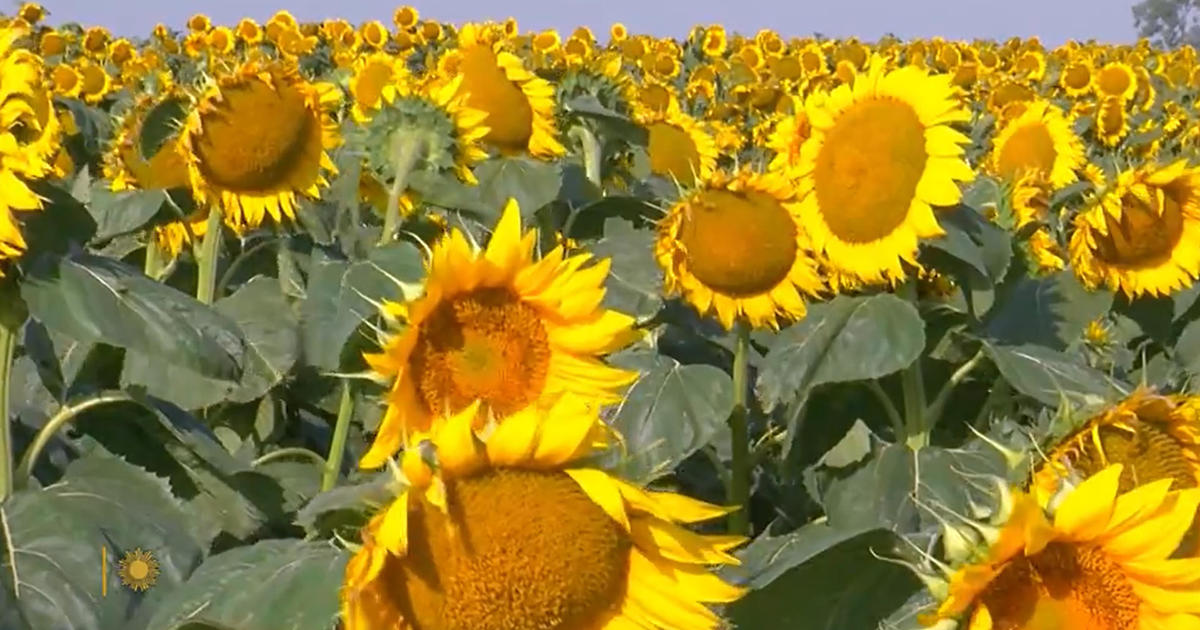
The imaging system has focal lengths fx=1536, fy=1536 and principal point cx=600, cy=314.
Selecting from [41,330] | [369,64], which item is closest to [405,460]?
[41,330]

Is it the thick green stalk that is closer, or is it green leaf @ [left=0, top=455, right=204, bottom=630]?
green leaf @ [left=0, top=455, right=204, bottom=630]

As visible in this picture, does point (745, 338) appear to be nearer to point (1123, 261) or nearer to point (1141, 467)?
point (1123, 261)

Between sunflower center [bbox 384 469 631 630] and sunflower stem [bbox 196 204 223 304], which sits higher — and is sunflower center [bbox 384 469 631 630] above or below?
above

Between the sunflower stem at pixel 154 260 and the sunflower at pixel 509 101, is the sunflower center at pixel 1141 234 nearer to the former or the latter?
the sunflower at pixel 509 101

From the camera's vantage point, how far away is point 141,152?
2.63m

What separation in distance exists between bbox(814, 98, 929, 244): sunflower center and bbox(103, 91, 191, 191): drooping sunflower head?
3.42 ft

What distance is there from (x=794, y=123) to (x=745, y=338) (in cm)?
36

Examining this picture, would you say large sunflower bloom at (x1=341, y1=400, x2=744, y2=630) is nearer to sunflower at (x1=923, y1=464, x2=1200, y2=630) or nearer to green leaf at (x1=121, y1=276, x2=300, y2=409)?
sunflower at (x1=923, y1=464, x2=1200, y2=630)

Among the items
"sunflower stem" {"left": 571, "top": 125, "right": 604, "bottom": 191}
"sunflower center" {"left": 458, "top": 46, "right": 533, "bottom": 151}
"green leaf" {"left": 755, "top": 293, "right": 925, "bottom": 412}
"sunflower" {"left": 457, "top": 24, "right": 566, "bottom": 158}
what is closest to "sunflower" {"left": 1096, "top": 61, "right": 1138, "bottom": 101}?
"sunflower stem" {"left": 571, "top": 125, "right": 604, "bottom": 191}

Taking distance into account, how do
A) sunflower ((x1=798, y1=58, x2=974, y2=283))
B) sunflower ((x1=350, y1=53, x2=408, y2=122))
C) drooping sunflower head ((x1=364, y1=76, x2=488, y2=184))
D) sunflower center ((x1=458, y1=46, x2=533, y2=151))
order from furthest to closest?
1. sunflower ((x1=350, y1=53, x2=408, y2=122))
2. sunflower center ((x1=458, y1=46, x2=533, y2=151))
3. drooping sunflower head ((x1=364, y1=76, x2=488, y2=184))
4. sunflower ((x1=798, y1=58, x2=974, y2=283))

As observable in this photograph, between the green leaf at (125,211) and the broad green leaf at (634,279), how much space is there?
30.4 inches

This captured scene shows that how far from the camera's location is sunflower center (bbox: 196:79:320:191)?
8.17ft

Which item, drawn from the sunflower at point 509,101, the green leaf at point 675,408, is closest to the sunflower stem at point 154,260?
the sunflower at point 509,101

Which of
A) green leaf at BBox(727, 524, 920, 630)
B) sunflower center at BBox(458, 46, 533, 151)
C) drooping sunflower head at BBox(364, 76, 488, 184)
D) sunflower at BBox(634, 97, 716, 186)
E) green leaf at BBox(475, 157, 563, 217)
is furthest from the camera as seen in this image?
sunflower at BBox(634, 97, 716, 186)
